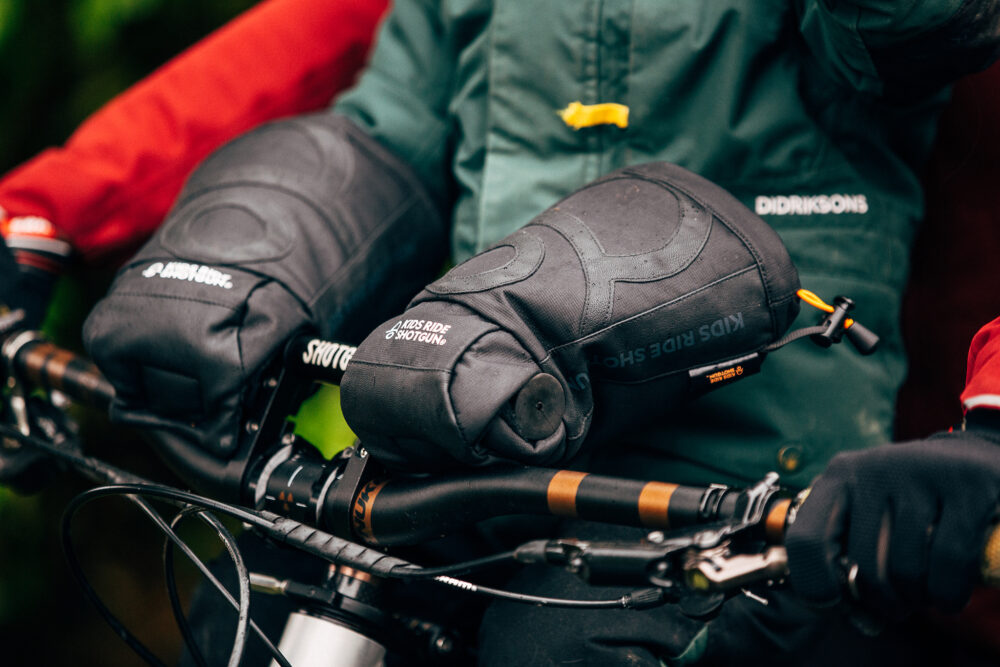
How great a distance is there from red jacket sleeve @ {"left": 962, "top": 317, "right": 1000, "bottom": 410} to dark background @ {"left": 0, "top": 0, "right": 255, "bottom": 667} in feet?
3.76

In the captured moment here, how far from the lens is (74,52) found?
1596 mm

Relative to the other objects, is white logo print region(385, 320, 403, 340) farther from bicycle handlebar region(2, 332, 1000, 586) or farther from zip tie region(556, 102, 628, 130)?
zip tie region(556, 102, 628, 130)

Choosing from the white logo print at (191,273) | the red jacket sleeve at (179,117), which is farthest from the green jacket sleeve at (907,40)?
the red jacket sleeve at (179,117)

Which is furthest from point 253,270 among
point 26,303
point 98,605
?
point 26,303

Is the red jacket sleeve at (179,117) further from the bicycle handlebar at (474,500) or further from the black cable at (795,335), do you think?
the black cable at (795,335)

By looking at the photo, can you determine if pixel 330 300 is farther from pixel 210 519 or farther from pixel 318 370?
pixel 210 519

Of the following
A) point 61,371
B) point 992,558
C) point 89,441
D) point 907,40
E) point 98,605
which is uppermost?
point 907,40

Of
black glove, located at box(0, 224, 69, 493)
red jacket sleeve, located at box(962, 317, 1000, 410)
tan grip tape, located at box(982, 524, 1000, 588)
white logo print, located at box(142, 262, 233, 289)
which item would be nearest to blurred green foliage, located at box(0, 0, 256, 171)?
black glove, located at box(0, 224, 69, 493)

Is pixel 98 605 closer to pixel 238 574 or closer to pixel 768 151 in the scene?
pixel 238 574

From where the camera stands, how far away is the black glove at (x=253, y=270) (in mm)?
760

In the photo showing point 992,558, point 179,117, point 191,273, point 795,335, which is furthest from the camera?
point 179,117

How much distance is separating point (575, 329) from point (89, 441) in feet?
4.60

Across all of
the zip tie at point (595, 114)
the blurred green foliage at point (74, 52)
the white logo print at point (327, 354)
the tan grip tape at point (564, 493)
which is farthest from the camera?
the blurred green foliage at point (74, 52)

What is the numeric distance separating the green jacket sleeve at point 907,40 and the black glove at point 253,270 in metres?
0.47
